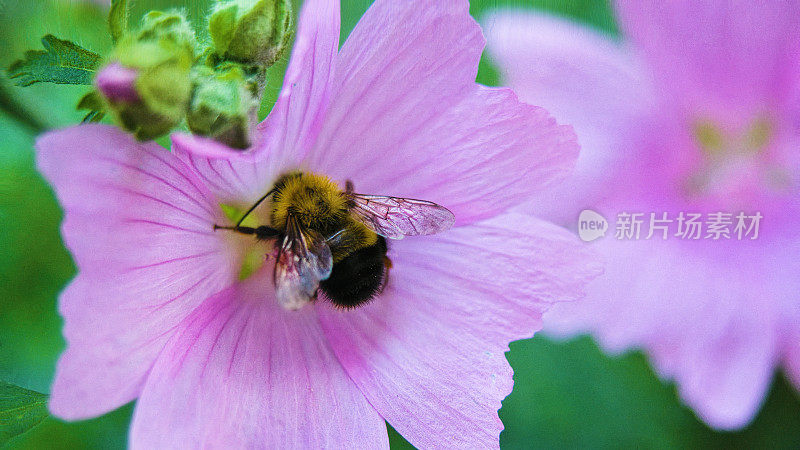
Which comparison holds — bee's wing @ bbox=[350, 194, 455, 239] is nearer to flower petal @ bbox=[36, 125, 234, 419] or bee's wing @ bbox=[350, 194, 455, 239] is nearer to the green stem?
flower petal @ bbox=[36, 125, 234, 419]

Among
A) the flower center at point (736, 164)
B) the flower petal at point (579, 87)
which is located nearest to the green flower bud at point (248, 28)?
the flower petal at point (579, 87)

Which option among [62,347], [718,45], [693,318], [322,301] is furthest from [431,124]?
[693,318]

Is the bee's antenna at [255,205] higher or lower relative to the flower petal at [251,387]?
higher

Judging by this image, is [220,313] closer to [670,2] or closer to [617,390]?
[670,2]

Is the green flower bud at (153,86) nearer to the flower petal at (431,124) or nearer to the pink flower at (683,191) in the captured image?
the flower petal at (431,124)

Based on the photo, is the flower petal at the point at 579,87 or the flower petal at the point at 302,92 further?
the flower petal at the point at 579,87

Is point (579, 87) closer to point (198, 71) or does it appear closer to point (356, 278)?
point (356, 278)
